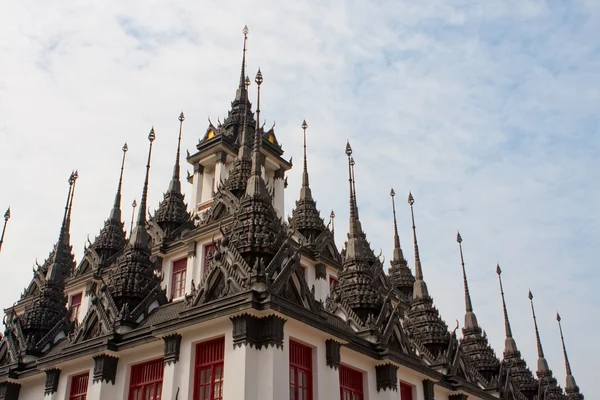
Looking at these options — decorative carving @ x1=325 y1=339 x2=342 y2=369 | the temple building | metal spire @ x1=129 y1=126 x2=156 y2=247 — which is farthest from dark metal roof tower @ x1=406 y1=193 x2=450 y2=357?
metal spire @ x1=129 y1=126 x2=156 y2=247

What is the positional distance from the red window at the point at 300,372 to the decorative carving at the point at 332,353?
0.71 m

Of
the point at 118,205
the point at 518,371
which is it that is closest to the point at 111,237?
the point at 118,205

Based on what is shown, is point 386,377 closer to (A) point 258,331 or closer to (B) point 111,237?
(A) point 258,331

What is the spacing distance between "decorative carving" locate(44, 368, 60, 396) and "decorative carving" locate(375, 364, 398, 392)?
11.8 m

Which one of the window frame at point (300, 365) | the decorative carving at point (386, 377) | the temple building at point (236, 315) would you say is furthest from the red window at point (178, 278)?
the window frame at point (300, 365)

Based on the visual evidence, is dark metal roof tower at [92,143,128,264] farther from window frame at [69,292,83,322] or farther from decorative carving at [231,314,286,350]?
decorative carving at [231,314,286,350]

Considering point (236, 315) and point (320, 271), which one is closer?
point (236, 315)

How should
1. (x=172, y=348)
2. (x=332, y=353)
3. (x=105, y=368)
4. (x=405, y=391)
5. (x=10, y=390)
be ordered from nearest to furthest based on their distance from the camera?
(x=172, y=348)
(x=332, y=353)
(x=105, y=368)
(x=405, y=391)
(x=10, y=390)

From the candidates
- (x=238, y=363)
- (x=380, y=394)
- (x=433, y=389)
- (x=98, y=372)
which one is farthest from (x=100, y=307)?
(x=433, y=389)

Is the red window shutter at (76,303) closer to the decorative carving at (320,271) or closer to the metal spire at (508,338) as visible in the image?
the decorative carving at (320,271)

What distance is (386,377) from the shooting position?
24.3 meters

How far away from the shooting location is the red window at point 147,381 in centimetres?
2177

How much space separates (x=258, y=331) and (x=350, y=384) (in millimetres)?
5662

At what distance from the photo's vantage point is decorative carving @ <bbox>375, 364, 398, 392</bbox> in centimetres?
2422
